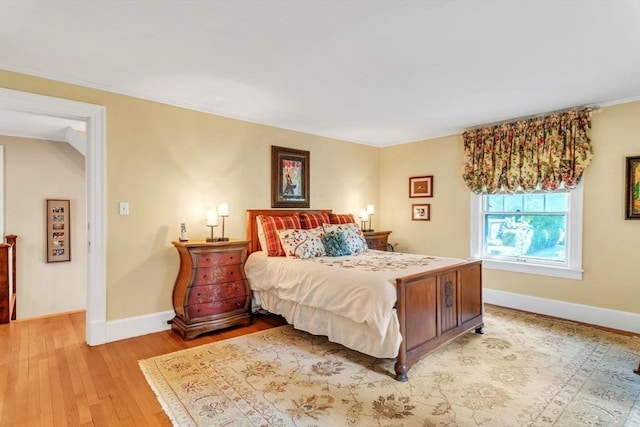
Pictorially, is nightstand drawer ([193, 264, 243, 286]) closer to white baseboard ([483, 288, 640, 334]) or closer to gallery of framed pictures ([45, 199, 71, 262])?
gallery of framed pictures ([45, 199, 71, 262])

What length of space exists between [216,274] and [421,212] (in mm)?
3256

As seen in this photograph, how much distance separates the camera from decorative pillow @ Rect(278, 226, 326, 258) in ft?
11.6

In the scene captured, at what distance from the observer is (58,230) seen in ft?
15.8

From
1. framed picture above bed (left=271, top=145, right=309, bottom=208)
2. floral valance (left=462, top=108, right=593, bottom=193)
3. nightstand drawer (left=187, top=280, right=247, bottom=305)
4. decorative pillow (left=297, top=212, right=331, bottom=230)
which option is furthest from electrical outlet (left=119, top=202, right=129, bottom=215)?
floral valance (left=462, top=108, right=593, bottom=193)

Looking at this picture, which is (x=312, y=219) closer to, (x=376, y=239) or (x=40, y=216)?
(x=376, y=239)

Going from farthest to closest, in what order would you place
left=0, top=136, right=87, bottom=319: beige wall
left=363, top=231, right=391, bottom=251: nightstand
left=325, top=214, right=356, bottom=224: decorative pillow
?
left=363, top=231, right=391, bottom=251: nightstand, left=325, top=214, right=356, bottom=224: decorative pillow, left=0, top=136, right=87, bottom=319: beige wall

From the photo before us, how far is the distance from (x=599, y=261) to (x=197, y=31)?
4.40 metres

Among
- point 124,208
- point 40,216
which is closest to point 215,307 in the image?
point 124,208

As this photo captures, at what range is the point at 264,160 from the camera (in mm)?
4258

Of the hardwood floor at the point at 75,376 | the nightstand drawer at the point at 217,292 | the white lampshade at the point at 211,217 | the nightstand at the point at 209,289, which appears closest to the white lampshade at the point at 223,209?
the white lampshade at the point at 211,217

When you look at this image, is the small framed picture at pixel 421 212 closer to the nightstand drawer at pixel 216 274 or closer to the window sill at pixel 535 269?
the window sill at pixel 535 269

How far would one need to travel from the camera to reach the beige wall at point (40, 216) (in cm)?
447

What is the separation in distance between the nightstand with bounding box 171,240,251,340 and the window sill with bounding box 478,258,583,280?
3.20 m

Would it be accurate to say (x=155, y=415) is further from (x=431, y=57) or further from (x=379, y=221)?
(x=379, y=221)
